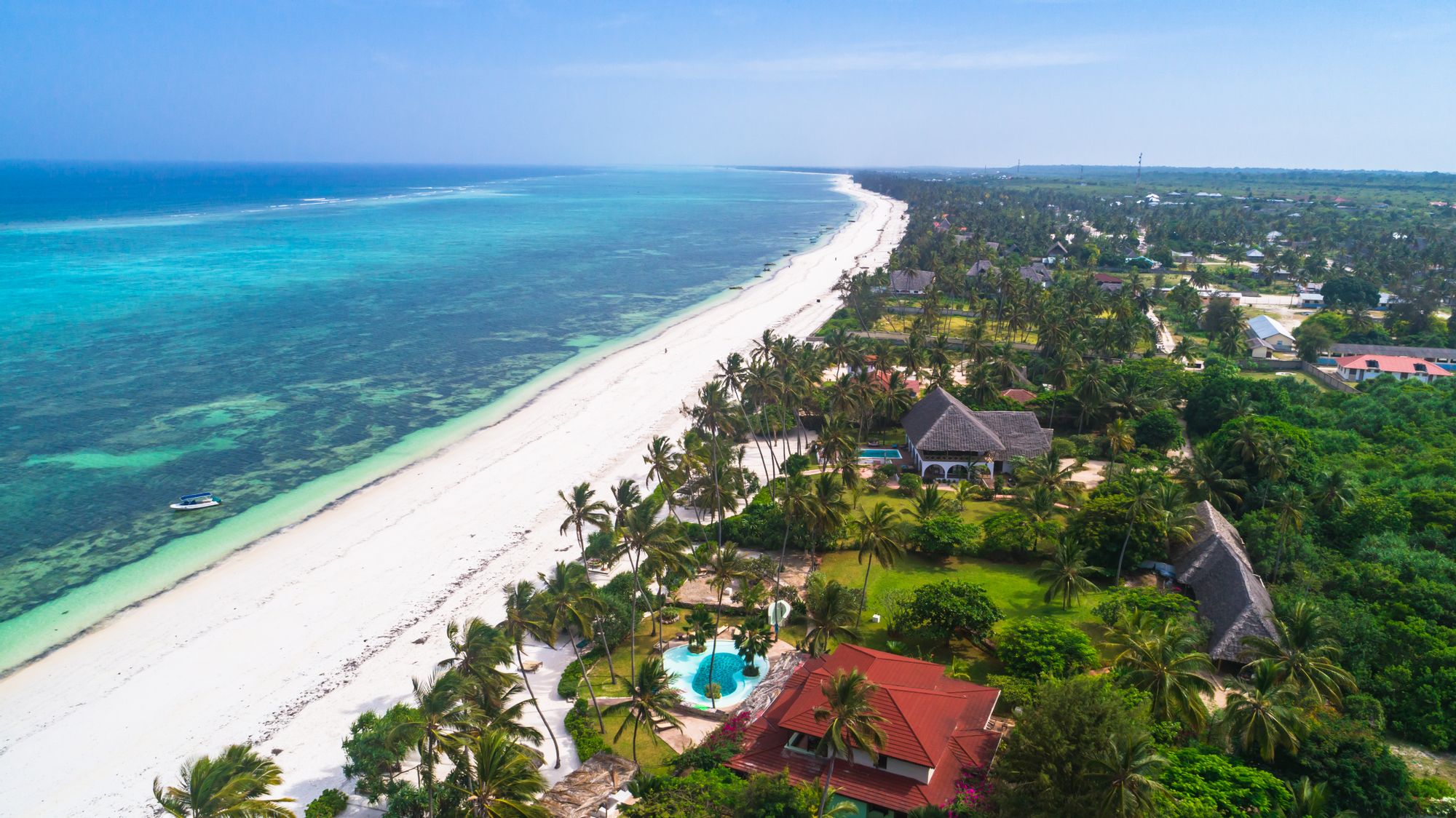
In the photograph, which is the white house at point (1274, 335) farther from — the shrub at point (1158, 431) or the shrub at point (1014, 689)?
the shrub at point (1014, 689)

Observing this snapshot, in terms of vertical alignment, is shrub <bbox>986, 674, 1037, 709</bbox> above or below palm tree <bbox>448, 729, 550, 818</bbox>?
below

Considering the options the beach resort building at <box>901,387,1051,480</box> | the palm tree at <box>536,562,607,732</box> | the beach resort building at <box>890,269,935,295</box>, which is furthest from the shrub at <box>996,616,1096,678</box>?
the beach resort building at <box>890,269,935,295</box>

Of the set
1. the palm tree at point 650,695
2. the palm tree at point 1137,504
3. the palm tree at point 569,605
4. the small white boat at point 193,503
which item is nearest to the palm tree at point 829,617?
the palm tree at point 650,695

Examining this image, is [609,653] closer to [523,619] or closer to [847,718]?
[523,619]

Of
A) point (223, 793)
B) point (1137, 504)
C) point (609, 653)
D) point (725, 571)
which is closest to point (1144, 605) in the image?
point (1137, 504)

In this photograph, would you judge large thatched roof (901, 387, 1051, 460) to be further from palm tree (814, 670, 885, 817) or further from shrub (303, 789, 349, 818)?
shrub (303, 789, 349, 818)

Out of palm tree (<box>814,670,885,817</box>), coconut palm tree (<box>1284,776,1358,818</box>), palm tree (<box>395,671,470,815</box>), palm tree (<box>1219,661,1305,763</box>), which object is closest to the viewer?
palm tree (<box>395,671,470,815</box>)
